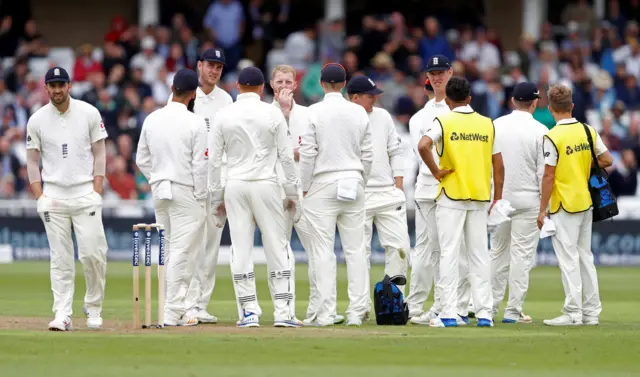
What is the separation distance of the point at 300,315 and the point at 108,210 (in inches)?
439

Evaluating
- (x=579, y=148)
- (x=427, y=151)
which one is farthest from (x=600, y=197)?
(x=427, y=151)

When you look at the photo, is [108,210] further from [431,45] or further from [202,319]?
[202,319]

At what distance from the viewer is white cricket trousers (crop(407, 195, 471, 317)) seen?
1380 centimetres

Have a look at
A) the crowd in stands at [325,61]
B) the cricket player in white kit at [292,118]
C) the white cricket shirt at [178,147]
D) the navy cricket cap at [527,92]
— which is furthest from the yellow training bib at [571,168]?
the crowd in stands at [325,61]

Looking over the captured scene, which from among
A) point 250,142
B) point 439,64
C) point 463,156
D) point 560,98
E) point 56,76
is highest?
point 439,64

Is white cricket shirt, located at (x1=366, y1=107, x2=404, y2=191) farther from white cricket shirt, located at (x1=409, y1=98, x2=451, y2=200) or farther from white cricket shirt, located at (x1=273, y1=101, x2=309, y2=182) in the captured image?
white cricket shirt, located at (x1=273, y1=101, x2=309, y2=182)

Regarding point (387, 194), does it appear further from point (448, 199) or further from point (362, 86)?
point (448, 199)

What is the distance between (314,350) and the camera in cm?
1108

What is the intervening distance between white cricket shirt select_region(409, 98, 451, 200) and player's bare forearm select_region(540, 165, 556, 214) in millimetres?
1032

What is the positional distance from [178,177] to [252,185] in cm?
78

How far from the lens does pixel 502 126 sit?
14.1 m

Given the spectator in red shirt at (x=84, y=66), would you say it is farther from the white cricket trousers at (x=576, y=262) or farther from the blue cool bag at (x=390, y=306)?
the white cricket trousers at (x=576, y=262)

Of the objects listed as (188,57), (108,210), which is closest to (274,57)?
(188,57)

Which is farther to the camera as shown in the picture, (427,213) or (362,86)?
(362,86)
